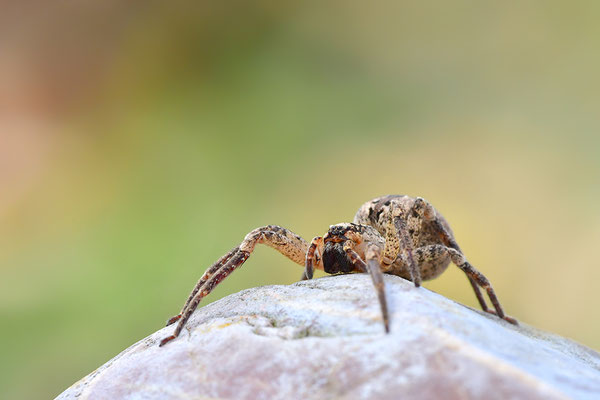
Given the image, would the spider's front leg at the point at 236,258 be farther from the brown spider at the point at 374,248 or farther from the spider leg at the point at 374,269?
the spider leg at the point at 374,269

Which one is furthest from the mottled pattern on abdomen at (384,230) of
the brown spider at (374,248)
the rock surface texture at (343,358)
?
the rock surface texture at (343,358)

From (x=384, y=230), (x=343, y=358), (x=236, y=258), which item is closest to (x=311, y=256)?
(x=236, y=258)

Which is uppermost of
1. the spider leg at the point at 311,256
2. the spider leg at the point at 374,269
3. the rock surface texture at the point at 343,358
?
the spider leg at the point at 311,256

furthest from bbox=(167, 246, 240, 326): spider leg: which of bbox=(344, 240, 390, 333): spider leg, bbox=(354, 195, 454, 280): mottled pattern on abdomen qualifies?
bbox=(354, 195, 454, 280): mottled pattern on abdomen

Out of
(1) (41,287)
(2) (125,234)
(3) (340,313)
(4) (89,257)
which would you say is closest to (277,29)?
(2) (125,234)

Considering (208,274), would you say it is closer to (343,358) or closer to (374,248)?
(374,248)

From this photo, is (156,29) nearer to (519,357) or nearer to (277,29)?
(277,29)
